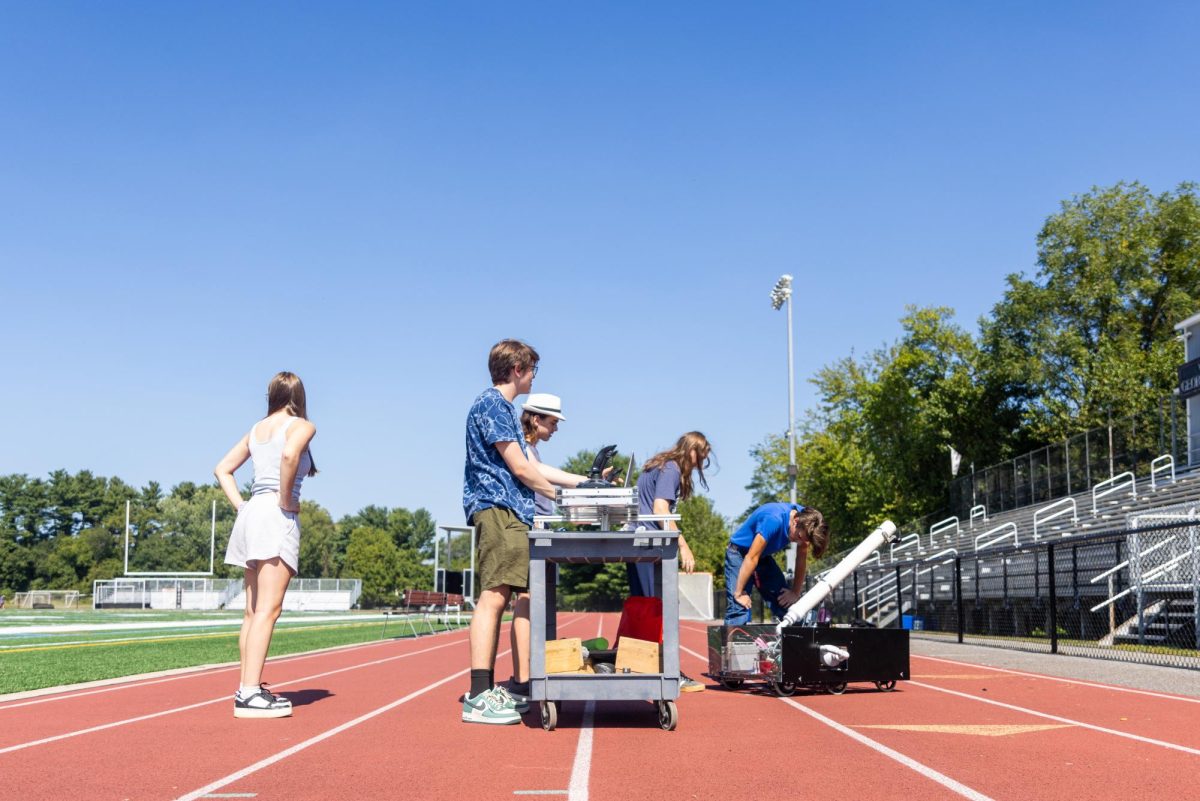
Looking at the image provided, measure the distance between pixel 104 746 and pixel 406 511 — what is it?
12618 centimetres

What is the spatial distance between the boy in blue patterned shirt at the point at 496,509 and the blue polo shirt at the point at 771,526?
2611 mm

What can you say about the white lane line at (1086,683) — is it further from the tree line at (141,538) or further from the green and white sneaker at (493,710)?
the tree line at (141,538)

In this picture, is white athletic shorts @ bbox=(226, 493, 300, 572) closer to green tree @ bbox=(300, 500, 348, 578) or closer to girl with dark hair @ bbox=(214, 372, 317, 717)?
girl with dark hair @ bbox=(214, 372, 317, 717)

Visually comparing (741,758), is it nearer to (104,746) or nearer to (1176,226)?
(104,746)

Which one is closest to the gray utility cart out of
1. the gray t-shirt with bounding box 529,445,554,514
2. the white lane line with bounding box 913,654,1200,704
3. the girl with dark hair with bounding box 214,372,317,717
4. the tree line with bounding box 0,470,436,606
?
the gray t-shirt with bounding box 529,445,554,514

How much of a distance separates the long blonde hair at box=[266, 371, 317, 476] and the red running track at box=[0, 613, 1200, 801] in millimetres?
1772

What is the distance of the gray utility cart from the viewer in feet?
19.8

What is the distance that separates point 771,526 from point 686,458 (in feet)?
2.95

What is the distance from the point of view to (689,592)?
5397 centimetres

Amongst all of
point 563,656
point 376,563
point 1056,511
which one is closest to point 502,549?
point 563,656

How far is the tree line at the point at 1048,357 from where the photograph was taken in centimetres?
4253

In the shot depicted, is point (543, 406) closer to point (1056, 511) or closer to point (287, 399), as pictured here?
point (287, 399)

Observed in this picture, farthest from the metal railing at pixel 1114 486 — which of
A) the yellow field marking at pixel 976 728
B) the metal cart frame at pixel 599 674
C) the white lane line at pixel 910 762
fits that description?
the metal cart frame at pixel 599 674

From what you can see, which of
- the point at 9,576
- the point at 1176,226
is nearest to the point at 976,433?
the point at 1176,226
